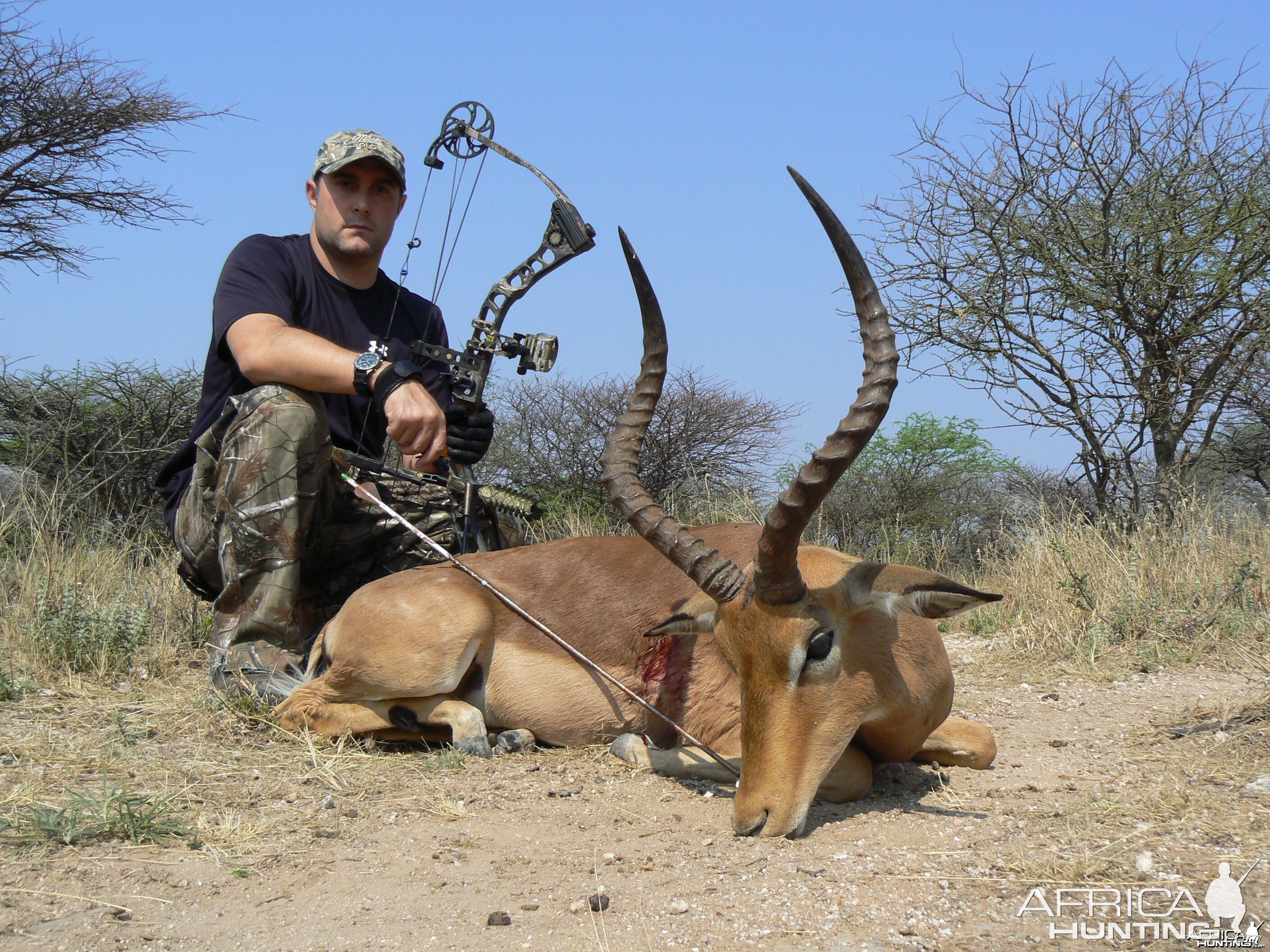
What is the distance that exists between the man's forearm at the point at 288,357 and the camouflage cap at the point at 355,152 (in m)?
1.15

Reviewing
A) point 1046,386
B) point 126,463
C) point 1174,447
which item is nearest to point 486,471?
point 126,463

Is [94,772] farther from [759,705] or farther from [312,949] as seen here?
[759,705]

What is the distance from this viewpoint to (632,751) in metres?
4.82

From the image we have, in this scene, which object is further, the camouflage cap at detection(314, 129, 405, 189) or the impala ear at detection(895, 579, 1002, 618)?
the camouflage cap at detection(314, 129, 405, 189)

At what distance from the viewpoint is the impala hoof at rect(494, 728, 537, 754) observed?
4953 millimetres

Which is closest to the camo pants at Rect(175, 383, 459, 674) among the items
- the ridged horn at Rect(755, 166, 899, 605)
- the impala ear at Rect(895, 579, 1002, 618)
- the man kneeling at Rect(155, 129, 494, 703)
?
the man kneeling at Rect(155, 129, 494, 703)

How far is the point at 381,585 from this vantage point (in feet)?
17.1

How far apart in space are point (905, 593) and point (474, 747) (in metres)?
2.10

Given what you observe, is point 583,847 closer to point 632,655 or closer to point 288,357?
point 632,655

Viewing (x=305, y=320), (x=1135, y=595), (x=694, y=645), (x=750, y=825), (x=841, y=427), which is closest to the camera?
(x=750, y=825)

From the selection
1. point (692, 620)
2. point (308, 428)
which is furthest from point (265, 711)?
point (692, 620)

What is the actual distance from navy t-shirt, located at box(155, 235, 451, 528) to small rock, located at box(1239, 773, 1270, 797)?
12.9ft

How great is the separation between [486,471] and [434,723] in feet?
29.0

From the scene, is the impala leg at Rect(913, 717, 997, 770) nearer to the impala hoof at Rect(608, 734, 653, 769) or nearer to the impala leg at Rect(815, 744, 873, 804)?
the impala leg at Rect(815, 744, 873, 804)
